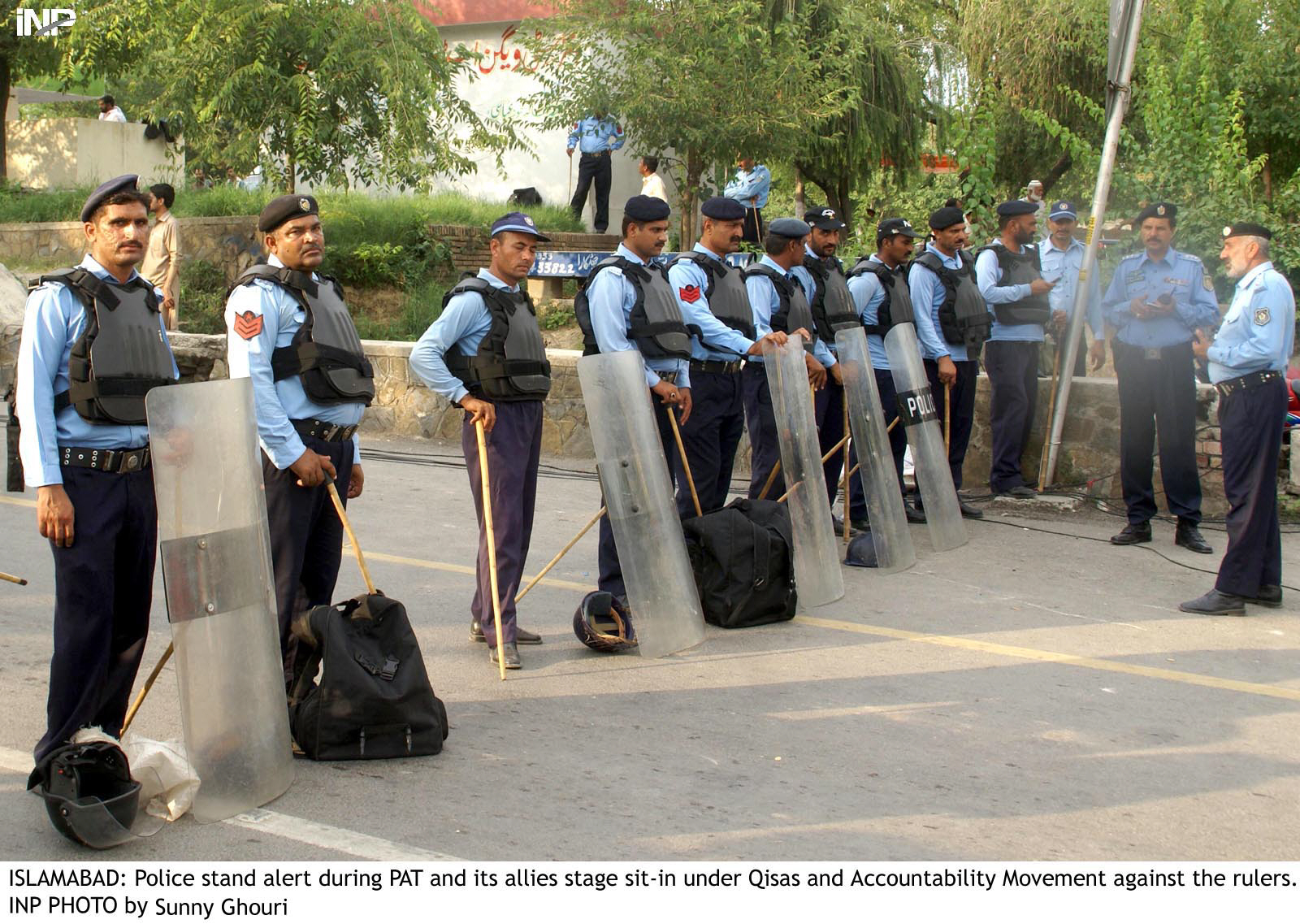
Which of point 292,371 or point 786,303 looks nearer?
point 292,371

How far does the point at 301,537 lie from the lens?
200 inches

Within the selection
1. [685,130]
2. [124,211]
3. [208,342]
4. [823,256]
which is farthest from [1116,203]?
[124,211]

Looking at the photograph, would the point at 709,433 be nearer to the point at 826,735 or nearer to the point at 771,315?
the point at 771,315

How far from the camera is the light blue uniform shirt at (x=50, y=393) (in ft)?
13.7

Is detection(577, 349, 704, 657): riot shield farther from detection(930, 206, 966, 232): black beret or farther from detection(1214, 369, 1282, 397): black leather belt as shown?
detection(930, 206, 966, 232): black beret

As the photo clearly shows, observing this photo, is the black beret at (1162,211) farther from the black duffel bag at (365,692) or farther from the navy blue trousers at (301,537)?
the black duffel bag at (365,692)

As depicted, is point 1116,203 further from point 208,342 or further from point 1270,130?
point 208,342

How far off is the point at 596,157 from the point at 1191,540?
1127 cm

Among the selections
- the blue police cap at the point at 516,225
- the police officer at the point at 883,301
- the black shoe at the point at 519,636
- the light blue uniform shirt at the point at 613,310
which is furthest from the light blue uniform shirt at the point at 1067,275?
the black shoe at the point at 519,636

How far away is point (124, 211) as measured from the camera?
14.3ft

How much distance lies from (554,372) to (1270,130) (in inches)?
469

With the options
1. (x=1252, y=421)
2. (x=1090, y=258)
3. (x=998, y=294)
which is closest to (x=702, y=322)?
(x=1252, y=421)

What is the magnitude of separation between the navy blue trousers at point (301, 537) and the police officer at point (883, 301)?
4.68 meters

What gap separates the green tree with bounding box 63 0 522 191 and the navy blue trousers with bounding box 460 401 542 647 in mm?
9722
